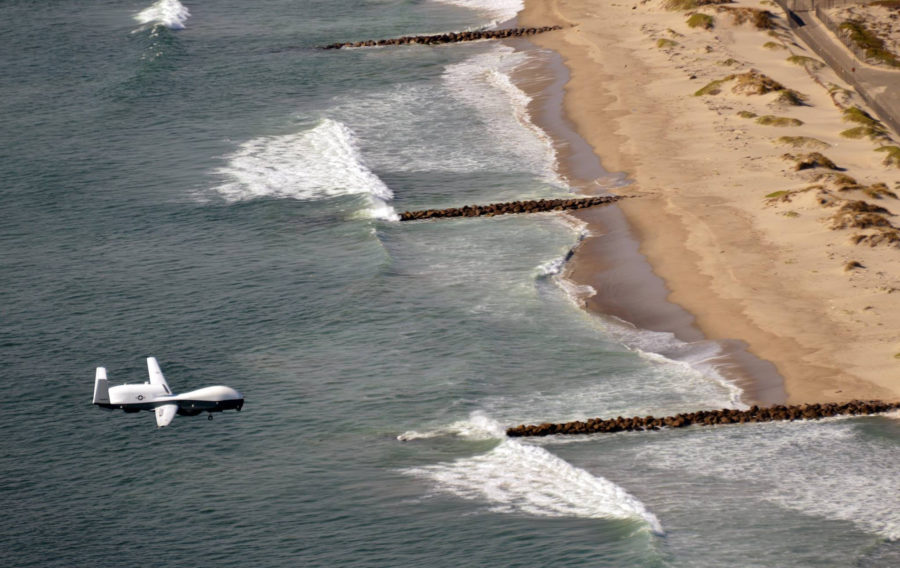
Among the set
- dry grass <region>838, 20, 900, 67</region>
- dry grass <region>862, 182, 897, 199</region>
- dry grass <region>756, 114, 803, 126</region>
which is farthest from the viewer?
dry grass <region>838, 20, 900, 67</region>

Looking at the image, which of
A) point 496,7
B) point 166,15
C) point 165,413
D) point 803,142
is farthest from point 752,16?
point 165,413

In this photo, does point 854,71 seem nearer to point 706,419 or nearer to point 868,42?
point 868,42

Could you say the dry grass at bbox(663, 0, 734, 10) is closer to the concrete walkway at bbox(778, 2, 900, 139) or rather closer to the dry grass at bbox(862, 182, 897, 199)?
the concrete walkway at bbox(778, 2, 900, 139)

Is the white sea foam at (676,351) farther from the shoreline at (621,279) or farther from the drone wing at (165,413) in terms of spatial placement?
the drone wing at (165,413)

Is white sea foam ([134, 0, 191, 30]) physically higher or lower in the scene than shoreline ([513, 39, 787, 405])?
higher

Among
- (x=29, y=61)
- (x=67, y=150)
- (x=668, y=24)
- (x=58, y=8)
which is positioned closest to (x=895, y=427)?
(x=67, y=150)

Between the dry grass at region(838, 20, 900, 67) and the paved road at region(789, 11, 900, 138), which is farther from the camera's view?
the dry grass at region(838, 20, 900, 67)

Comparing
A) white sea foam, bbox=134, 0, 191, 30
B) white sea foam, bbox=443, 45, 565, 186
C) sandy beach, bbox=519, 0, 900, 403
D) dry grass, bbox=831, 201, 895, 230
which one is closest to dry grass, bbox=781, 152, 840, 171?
sandy beach, bbox=519, 0, 900, 403
